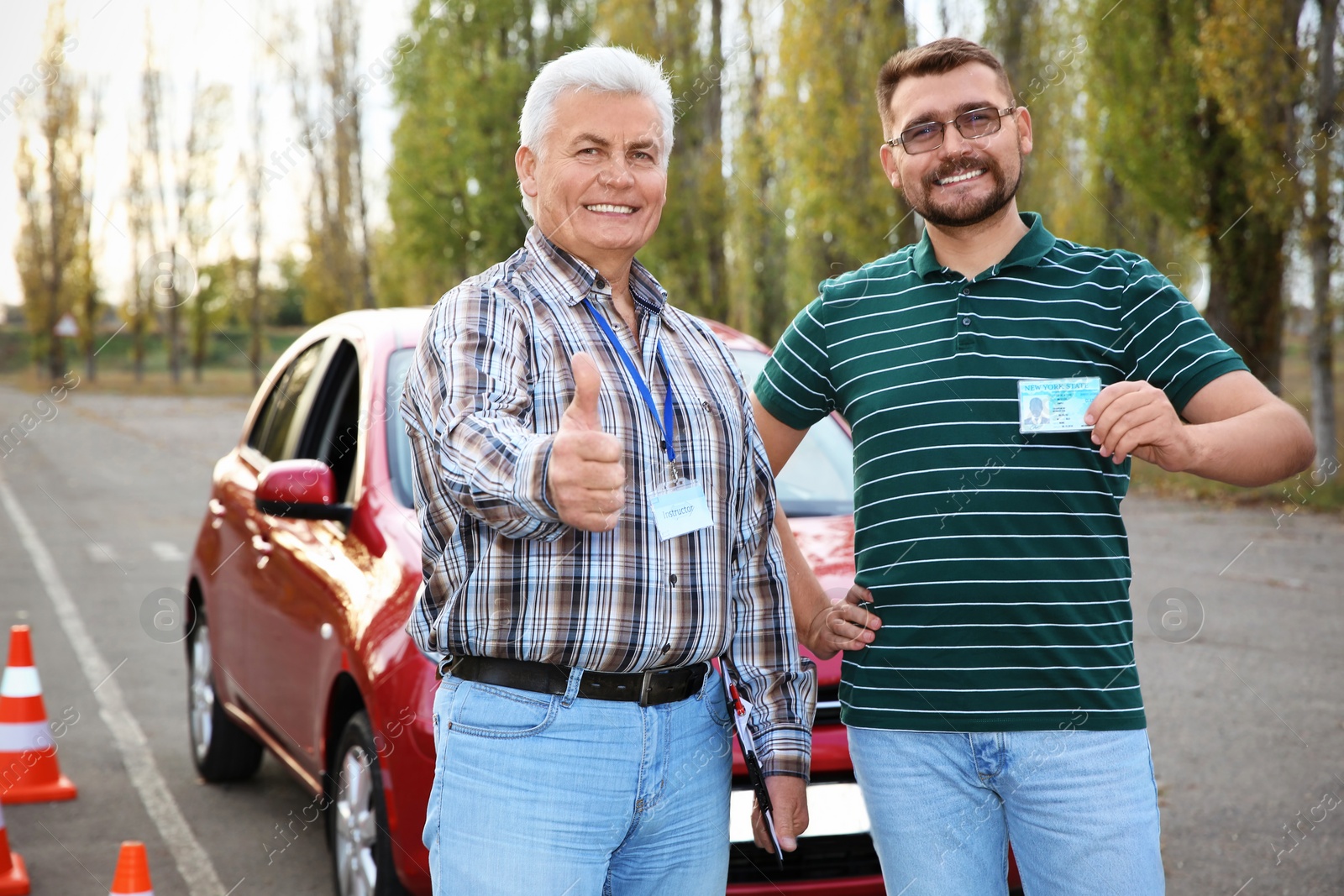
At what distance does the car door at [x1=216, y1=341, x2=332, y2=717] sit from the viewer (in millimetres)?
4715

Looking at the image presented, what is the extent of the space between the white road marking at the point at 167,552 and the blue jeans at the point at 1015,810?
986cm

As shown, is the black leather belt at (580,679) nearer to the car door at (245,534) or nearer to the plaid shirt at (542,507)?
the plaid shirt at (542,507)

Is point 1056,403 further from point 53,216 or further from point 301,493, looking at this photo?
point 53,216

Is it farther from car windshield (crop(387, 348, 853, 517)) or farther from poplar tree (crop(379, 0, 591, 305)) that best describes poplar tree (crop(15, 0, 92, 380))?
car windshield (crop(387, 348, 853, 517))

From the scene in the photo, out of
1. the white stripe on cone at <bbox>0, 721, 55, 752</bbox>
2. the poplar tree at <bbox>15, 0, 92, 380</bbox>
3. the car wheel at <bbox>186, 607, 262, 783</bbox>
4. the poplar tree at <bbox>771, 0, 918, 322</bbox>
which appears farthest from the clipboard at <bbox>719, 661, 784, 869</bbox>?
the poplar tree at <bbox>15, 0, 92, 380</bbox>

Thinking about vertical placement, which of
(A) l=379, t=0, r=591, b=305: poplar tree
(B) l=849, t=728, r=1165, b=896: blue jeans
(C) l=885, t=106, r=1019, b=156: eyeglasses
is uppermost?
(A) l=379, t=0, r=591, b=305: poplar tree

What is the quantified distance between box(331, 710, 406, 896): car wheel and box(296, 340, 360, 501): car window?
946 mm

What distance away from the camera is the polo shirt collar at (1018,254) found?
7.70 feet

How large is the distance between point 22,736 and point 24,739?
23 mm

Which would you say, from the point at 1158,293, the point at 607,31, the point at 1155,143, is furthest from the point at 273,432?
the point at 607,31

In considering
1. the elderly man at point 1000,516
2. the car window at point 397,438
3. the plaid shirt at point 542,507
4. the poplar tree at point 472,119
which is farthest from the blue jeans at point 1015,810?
the poplar tree at point 472,119

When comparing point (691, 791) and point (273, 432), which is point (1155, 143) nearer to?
point (273, 432)

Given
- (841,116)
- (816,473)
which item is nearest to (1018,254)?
(816,473)

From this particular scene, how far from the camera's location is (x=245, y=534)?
4.89 m
